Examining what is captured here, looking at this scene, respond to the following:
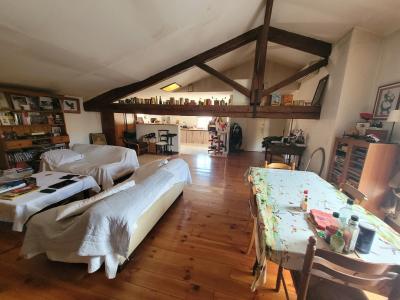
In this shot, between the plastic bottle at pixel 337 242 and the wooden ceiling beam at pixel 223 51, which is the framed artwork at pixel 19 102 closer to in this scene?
the wooden ceiling beam at pixel 223 51

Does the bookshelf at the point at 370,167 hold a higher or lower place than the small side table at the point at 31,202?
higher

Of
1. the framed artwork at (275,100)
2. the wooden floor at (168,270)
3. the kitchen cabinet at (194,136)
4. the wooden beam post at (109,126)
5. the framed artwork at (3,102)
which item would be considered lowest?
the wooden floor at (168,270)

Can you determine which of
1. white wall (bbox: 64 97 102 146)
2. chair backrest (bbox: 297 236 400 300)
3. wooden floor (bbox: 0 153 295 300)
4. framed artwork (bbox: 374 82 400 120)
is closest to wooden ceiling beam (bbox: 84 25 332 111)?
white wall (bbox: 64 97 102 146)

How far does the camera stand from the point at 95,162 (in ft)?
11.5

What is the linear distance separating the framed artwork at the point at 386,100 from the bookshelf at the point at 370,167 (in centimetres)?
57

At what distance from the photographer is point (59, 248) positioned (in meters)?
1.51

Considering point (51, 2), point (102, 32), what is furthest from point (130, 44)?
point (51, 2)

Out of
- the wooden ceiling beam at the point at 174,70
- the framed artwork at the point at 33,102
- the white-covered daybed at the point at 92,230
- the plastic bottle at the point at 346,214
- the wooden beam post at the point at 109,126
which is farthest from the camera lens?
the wooden beam post at the point at 109,126

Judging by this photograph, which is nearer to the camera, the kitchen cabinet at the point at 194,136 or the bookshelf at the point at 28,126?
the bookshelf at the point at 28,126

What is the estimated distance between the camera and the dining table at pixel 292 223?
0.91m

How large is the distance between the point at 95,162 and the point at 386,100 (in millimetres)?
5113

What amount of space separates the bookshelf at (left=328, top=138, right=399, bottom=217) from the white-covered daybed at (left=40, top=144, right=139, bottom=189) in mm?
3902

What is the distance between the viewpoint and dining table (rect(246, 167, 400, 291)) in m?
0.91

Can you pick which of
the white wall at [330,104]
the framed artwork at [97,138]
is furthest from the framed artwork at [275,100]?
the framed artwork at [97,138]
